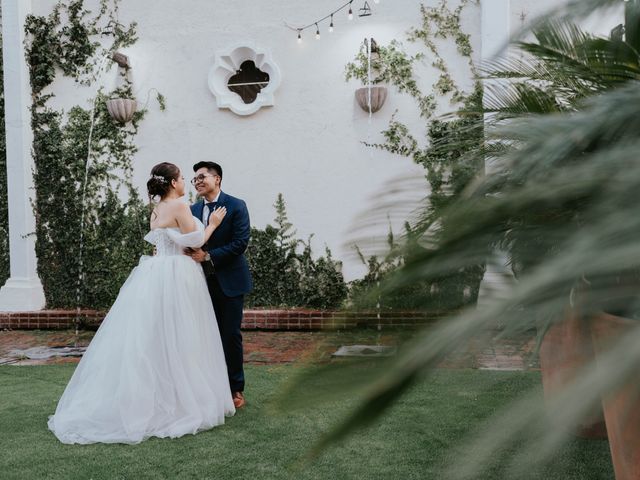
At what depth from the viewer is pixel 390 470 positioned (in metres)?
3.25

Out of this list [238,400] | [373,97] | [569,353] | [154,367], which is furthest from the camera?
[373,97]

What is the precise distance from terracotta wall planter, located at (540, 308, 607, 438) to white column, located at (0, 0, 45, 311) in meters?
9.04

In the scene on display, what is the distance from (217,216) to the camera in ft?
15.1

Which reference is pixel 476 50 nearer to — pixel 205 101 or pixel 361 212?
pixel 205 101

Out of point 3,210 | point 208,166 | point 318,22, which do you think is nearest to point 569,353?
point 208,166

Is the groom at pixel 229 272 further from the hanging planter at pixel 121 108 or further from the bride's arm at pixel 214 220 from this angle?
the hanging planter at pixel 121 108

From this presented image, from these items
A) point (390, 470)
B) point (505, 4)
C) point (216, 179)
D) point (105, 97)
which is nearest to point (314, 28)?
point (505, 4)

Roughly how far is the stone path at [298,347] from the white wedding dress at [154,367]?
0.65 m

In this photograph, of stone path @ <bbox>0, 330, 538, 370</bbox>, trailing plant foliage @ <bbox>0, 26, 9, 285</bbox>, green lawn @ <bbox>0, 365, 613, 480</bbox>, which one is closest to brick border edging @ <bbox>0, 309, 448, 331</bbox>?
stone path @ <bbox>0, 330, 538, 370</bbox>

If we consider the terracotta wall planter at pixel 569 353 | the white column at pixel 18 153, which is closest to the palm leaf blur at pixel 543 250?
the terracotta wall planter at pixel 569 353

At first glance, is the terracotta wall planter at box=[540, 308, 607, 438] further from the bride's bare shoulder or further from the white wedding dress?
the bride's bare shoulder

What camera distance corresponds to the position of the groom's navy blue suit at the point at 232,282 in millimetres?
4566

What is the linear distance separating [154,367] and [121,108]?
5452 mm

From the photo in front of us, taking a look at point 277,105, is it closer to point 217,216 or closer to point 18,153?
point 18,153
